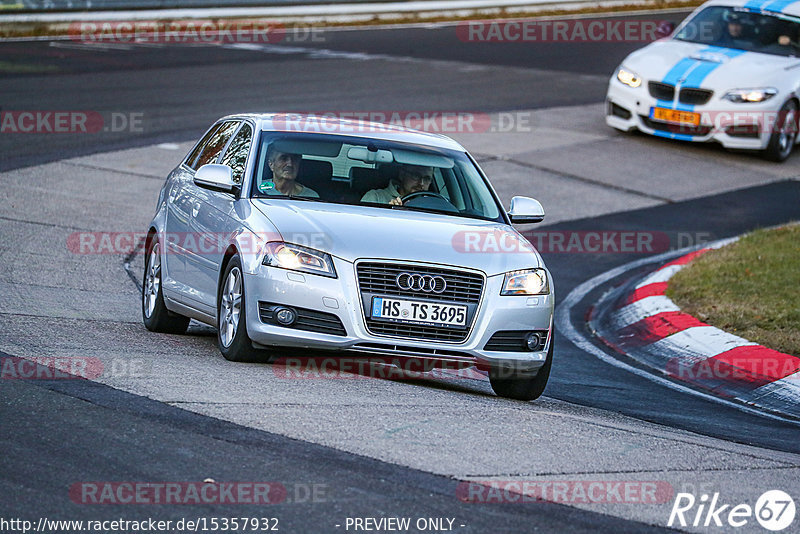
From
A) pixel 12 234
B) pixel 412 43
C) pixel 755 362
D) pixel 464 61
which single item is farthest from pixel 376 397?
pixel 412 43

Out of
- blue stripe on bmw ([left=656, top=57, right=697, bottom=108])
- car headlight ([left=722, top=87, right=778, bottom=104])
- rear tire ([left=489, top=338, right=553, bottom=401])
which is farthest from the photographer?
blue stripe on bmw ([left=656, top=57, right=697, bottom=108])

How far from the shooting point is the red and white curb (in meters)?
9.36

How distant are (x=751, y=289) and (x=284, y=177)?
4905mm

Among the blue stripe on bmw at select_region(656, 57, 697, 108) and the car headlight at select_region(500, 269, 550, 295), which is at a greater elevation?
the car headlight at select_region(500, 269, 550, 295)

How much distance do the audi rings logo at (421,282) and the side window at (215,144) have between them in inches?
92.8

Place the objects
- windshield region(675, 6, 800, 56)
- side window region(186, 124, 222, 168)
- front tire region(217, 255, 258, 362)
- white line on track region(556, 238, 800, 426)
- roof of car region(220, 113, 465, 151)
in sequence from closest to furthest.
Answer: front tire region(217, 255, 258, 362) → roof of car region(220, 113, 465, 151) → white line on track region(556, 238, 800, 426) → side window region(186, 124, 222, 168) → windshield region(675, 6, 800, 56)

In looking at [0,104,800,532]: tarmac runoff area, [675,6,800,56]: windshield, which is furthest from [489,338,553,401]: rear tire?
[675,6,800,56]: windshield

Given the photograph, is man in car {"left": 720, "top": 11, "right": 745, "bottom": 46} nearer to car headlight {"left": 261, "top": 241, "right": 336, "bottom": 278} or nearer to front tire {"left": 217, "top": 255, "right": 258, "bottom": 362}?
front tire {"left": 217, "top": 255, "right": 258, "bottom": 362}

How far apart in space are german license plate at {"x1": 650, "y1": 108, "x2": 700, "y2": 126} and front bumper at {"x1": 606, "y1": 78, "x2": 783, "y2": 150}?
6 centimetres

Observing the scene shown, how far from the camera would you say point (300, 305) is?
7.57 meters

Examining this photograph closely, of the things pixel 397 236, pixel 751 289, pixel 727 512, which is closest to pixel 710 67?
pixel 751 289

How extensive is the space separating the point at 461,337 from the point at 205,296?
5.81 feet

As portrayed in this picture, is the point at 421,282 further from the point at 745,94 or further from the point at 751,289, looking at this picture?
the point at 745,94

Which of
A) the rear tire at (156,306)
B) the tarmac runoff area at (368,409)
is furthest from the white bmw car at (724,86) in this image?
the rear tire at (156,306)
